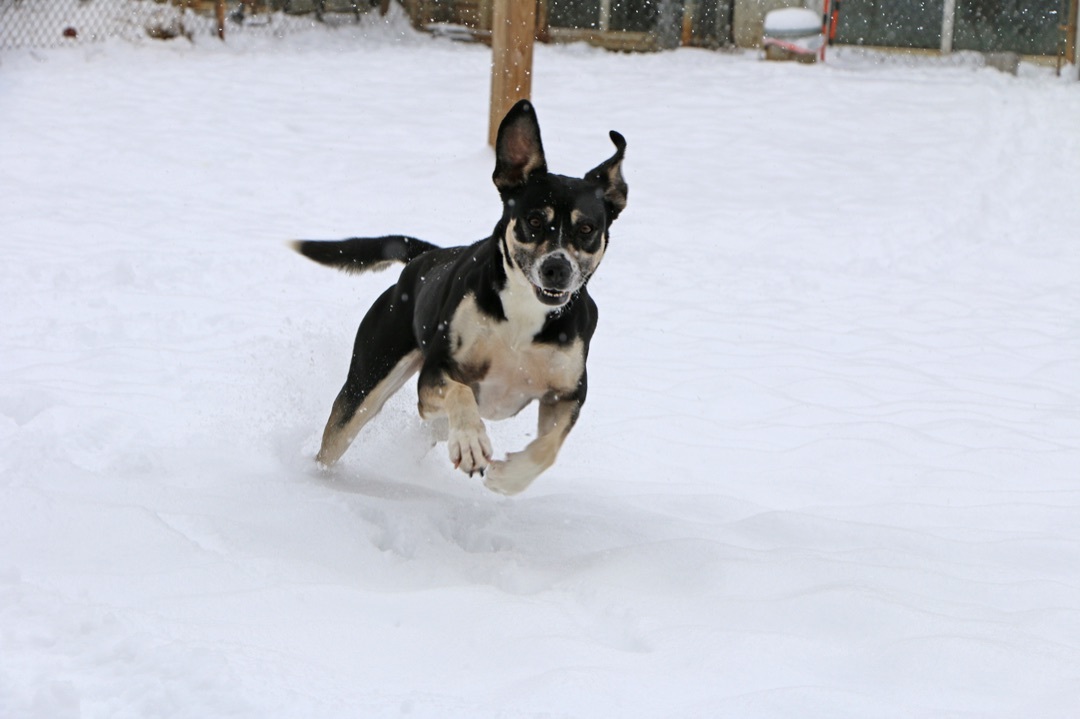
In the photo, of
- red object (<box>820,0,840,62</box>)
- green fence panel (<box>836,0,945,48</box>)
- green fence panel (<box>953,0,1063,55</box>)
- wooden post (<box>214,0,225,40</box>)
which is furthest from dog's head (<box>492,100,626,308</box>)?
green fence panel (<box>953,0,1063,55</box>)

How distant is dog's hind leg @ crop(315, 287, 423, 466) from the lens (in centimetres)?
487

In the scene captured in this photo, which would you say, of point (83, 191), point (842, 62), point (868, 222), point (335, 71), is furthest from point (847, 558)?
point (842, 62)

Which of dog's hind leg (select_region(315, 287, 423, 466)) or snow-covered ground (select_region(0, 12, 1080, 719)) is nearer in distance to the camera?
snow-covered ground (select_region(0, 12, 1080, 719))

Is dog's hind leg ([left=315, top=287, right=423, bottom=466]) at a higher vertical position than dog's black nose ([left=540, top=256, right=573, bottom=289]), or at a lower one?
lower

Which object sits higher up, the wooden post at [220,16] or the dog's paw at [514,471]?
the wooden post at [220,16]

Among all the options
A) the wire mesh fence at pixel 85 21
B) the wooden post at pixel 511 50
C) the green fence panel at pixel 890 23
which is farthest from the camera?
the green fence panel at pixel 890 23

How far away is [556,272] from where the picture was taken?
3.95m

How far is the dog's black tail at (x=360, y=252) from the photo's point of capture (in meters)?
5.18

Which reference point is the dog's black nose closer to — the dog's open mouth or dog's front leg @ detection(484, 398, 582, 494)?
the dog's open mouth

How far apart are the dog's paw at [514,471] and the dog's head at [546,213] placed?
55 centimetres

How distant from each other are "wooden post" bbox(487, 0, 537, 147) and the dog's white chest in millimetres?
6127

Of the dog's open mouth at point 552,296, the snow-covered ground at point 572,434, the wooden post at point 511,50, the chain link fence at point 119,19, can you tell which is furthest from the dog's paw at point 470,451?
the chain link fence at point 119,19

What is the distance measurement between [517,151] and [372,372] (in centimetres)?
114

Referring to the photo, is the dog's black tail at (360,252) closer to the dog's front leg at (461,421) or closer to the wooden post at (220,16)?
the dog's front leg at (461,421)
